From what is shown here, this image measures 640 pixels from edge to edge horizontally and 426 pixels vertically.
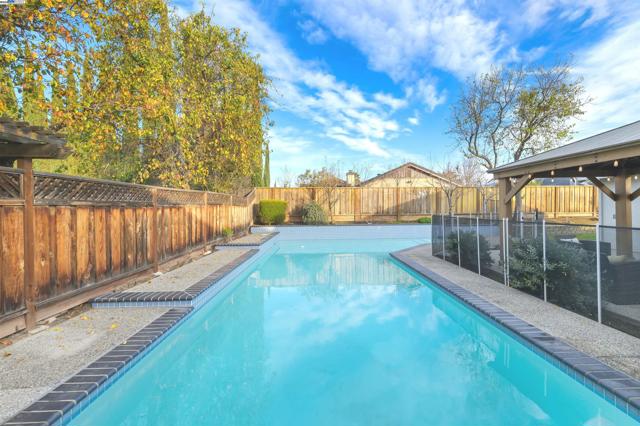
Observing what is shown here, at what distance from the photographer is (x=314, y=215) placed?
17.3 meters

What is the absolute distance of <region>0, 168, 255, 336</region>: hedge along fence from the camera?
364 cm

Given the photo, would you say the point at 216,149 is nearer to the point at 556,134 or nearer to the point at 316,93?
the point at 316,93

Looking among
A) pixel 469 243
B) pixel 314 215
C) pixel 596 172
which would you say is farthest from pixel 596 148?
pixel 314 215

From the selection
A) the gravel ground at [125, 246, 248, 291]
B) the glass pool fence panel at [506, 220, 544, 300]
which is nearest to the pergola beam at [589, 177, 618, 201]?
the glass pool fence panel at [506, 220, 544, 300]

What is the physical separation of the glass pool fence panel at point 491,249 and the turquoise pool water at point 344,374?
1504 mm

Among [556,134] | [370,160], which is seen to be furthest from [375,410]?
[370,160]

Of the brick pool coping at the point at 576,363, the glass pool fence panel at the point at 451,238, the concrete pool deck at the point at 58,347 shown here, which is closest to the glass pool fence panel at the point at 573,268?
the brick pool coping at the point at 576,363

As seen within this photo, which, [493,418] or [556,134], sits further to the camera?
[556,134]

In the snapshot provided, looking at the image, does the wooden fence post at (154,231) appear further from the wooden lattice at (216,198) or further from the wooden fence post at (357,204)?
the wooden fence post at (357,204)

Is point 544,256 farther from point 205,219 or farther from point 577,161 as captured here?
point 205,219

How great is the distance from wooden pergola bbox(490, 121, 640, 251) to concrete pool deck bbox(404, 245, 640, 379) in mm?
2047

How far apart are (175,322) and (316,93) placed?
52.2 feet

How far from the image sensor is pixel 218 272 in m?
7.07

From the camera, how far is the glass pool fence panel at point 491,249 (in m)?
6.62
